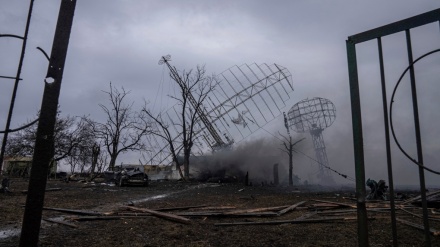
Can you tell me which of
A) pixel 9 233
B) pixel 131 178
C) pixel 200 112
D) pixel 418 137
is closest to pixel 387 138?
pixel 418 137

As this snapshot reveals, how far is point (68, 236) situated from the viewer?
637 cm

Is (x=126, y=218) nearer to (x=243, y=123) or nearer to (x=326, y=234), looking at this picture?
(x=326, y=234)

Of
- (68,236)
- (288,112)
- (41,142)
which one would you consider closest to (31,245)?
(41,142)

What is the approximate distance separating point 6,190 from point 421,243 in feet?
60.4

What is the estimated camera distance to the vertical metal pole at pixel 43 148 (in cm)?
321

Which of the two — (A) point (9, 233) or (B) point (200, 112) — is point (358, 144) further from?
(B) point (200, 112)

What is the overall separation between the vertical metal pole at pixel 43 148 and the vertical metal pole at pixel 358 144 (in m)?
3.05

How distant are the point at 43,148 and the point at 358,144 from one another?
10.3 feet

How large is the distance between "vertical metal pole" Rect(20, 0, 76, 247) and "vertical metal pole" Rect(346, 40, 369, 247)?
3.05 metres

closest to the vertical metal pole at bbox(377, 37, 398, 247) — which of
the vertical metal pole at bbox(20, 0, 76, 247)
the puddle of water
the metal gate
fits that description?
the metal gate

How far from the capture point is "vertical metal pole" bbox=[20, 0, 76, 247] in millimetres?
3211

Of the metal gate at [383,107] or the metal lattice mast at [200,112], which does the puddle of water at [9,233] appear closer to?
the metal gate at [383,107]

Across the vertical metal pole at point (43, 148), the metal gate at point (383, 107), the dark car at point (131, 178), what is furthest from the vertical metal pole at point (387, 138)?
the dark car at point (131, 178)

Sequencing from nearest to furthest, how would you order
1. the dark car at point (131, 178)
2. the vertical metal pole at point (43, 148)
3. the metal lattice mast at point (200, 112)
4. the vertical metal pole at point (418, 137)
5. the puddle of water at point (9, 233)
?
the vertical metal pole at point (418, 137) → the vertical metal pole at point (43, 148) → the puddle of water at point (9, 233) → the dark car at point (131, 178) → the metal lattice mast at point (200, 112)
